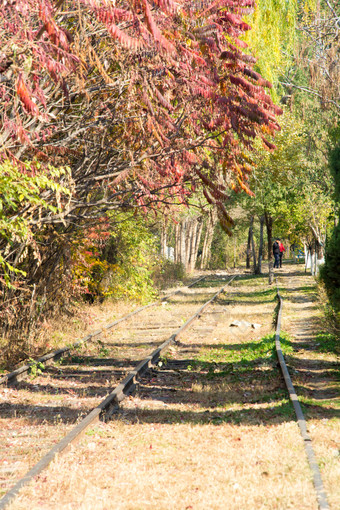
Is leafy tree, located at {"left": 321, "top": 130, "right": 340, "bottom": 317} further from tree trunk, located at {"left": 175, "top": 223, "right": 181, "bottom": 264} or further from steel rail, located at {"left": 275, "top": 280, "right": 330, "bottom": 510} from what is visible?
tree trunk, located at {"left": 175, "top": 223, "right": 181, "bottom": 264}

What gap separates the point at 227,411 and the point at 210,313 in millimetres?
11423

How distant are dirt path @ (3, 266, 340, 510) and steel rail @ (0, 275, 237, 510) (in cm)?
10

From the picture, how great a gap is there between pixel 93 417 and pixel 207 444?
1500 millimetres

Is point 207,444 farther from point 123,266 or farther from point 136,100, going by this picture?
point 123,266

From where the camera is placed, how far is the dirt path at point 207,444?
15.9ft

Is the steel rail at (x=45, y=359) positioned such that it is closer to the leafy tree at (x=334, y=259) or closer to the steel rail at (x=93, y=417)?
the steel rail at (x=93, y=417)

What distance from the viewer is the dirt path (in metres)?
4.86

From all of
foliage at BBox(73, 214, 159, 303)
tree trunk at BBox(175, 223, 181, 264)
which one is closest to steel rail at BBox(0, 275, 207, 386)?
foliage at BBox(73, 214, 159, 303)

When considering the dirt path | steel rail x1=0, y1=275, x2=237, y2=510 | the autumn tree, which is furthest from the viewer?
the autumn tree

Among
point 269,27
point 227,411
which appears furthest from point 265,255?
point 227,411

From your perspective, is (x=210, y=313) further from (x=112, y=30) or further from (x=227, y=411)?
(x=112, y=30)

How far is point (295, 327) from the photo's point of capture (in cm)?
1571

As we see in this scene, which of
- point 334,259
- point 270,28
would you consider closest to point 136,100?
point 334,259

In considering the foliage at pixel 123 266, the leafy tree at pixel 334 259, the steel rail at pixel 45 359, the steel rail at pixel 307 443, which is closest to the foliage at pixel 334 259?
the leafy tree at pixel 334 259
